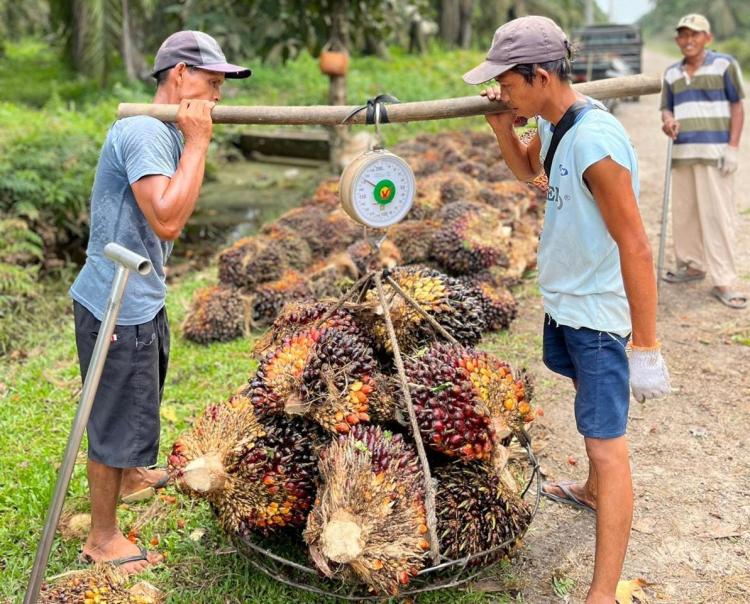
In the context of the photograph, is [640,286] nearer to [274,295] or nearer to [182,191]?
[182,191]

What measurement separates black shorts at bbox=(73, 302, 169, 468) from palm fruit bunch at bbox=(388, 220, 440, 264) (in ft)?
10.2

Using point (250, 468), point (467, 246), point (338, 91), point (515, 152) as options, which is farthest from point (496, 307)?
point (338, 91)

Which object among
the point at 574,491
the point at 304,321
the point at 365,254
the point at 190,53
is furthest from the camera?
the point at 365,254

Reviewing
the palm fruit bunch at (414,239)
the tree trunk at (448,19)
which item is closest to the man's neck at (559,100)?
the palm fruit bunch at (414,239)

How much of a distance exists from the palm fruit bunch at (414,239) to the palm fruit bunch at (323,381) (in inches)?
114

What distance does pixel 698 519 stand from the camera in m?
3.15

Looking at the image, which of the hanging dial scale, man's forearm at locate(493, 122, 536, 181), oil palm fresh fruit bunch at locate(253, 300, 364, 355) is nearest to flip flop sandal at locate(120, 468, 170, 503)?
oil palm fresh fruit bunch at locate(253, 300, 364, 355)

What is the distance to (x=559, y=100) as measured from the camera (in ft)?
7.99

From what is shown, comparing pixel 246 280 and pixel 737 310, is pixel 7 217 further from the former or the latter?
pixel 737 310

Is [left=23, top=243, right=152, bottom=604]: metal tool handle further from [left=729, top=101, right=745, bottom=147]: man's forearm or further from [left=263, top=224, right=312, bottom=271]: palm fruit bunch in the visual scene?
[left=729, top=101, right=745, bottom=147]: man's forearm

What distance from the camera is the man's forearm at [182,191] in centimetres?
246

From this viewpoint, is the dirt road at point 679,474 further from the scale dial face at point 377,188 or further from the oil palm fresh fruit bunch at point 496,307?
the scale dial face at point 377,188

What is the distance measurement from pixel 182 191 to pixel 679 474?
2.71 meters

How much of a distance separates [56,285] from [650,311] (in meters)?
5.96
